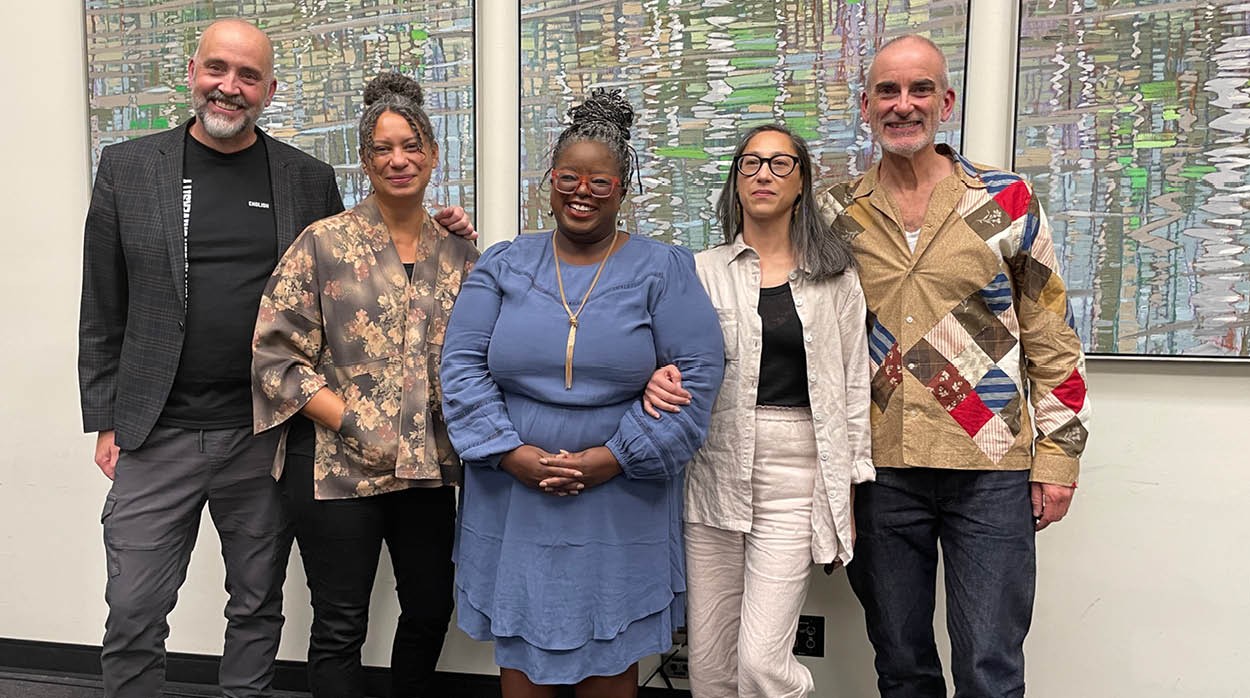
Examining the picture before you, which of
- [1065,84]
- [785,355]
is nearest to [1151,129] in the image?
[1065,84]

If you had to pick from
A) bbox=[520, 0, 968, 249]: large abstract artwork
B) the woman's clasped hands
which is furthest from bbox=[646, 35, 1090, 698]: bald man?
the woman's clasped hands

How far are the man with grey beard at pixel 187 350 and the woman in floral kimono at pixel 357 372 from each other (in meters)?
0.13

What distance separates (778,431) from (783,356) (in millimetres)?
162

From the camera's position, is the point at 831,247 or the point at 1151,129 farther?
the point at 1151,129

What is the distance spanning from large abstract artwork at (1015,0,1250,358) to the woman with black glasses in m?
0.78

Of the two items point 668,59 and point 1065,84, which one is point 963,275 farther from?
point 668,59

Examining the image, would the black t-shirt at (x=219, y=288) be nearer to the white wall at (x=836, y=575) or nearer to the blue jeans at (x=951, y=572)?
the white wall at (x=836, y=575)

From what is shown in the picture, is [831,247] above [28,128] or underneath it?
underneath

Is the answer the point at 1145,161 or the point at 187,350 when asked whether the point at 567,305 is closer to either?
the point at 187,350

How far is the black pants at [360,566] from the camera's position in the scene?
5.91ft

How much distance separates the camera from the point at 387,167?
5.86 ft

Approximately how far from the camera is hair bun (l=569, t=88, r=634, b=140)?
1.70m

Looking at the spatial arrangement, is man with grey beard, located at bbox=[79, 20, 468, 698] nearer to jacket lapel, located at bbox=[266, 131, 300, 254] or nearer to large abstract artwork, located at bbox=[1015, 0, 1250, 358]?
jacket lapel, located at bbox=[266, 131, 300, 254]

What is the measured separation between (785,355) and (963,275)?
42 cm
